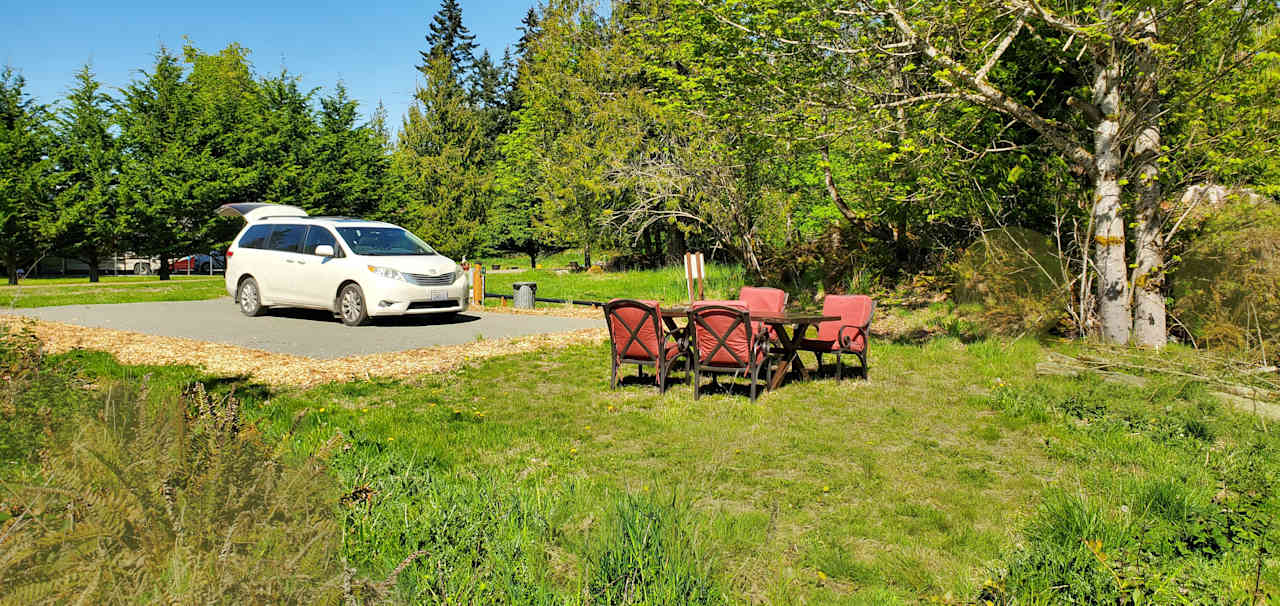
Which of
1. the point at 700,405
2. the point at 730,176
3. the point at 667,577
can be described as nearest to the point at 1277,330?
the point at 700,405

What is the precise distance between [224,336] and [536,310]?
270 inches

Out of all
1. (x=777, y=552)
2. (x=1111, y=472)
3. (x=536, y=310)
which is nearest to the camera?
(x=777, y=552)

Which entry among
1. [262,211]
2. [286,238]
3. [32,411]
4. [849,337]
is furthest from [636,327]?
[262,211]

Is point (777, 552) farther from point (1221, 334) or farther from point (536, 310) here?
point (536, 310)

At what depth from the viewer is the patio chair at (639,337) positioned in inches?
289

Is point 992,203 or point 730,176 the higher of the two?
point 730,176

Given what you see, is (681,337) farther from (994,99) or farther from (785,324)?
(994,99)

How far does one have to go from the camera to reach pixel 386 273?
12141 millimetres

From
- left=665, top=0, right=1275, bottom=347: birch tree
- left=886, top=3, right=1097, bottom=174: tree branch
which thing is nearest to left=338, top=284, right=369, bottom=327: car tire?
left=665, top=0, right=1275, bottom=347: birch tree

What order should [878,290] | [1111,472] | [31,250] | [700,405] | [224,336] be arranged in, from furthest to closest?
[31,250] < [878,290] < [224,336] < [700,405] < [1111,472]

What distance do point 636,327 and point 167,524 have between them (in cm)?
546

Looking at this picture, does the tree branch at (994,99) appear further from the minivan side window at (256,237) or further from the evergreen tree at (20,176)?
the evergreen tree at (20,176)

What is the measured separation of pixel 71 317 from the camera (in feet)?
41.5

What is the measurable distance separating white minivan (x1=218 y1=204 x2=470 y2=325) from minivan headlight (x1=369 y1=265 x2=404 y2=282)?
2 centimetres
